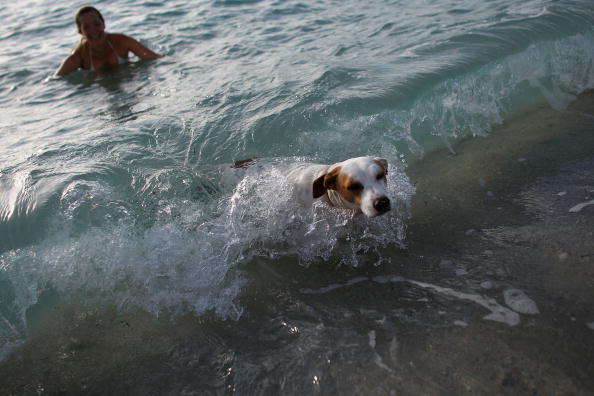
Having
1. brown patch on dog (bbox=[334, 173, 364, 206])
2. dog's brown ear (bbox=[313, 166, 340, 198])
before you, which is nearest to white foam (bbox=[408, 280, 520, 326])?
brown patch on dog (bbox=[334, 173, 364, 206])

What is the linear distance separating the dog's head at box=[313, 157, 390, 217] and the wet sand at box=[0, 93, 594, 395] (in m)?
0.53

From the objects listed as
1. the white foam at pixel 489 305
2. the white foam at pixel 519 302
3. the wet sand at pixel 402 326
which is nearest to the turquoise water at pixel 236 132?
the wet sand at pixel 402 326

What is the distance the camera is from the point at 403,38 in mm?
8320

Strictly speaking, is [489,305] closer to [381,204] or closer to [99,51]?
[381,204]

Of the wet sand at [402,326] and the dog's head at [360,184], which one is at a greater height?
the dog's head at [360,184]

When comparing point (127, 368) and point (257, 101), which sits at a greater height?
point (257, 101)

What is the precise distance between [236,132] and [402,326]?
391 cm

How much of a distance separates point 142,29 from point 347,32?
5.66 meters

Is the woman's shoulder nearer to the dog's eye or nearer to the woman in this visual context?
the woman

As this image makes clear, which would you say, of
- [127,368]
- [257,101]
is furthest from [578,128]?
[127,368]

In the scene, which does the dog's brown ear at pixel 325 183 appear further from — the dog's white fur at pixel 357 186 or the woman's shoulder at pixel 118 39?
the woman's shoulder at pixel 118 39

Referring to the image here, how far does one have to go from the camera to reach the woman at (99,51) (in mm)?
9078

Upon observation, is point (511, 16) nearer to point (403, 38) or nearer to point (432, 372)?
point (403, 38)

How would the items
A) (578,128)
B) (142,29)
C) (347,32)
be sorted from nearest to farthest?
(578,128) → (347,32) → (142,29)
